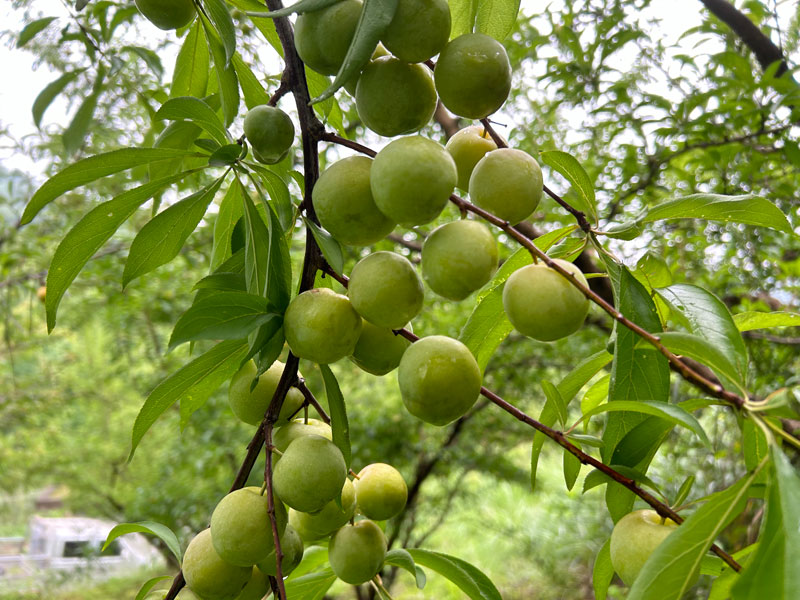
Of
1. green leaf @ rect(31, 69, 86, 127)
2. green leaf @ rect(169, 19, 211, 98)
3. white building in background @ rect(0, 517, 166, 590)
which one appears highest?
green leaf @ rect(31, 69, 86, 127)

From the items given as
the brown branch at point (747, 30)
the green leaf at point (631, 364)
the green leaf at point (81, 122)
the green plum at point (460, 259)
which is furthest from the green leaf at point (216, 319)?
the brown branch at point (747, 30)

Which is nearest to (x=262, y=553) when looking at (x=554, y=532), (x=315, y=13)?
(x=315, y=13)

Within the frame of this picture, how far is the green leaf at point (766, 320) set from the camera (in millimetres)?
404

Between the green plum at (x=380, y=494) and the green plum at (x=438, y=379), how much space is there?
0.11m

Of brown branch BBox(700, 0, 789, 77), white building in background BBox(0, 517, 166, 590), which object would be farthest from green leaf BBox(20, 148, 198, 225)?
white building in background BBox(0, 517, 166, 590)

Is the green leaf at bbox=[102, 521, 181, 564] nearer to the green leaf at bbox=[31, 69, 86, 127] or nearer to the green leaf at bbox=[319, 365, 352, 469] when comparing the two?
the green leaf at bbox=[319, 365, 352, 469]

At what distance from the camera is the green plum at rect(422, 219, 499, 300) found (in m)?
0.34

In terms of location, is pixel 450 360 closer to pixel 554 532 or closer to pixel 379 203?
pixel 379 203

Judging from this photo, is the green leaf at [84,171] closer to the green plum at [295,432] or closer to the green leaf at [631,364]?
the green plum at [295,432]

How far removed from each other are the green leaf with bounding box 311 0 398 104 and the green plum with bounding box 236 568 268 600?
0.30 m

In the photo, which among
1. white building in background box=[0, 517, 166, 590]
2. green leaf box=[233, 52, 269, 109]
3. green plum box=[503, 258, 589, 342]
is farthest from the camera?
white building in background box=[0, 517, 166, 590]

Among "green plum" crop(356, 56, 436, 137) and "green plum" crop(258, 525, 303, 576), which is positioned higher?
"green plum" crop(356, 56, 436, 137)

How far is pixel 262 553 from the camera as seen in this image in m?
0.36

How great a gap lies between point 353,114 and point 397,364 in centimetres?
122
